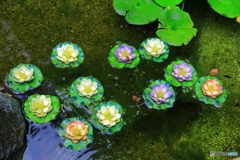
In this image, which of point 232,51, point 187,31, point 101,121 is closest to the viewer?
point 101,121

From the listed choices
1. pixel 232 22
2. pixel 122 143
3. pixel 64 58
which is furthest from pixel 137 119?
pixel 232 22

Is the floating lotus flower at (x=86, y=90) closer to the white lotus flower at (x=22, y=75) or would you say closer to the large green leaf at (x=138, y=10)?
the white lotus flower at (x=22, y=75)

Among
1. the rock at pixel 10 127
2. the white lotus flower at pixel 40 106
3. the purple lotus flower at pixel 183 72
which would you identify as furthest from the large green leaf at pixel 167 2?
the rock at pixel 10 127

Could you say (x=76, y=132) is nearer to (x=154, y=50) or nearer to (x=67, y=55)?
(x=67, y=55)

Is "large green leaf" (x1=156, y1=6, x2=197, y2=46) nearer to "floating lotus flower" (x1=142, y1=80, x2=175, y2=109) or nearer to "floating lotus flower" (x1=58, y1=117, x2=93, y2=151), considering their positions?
"floating lotus flower" (x1=142, y1=80, x2=175, y2=109)

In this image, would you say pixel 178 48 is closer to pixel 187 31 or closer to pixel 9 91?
pixel 187 31

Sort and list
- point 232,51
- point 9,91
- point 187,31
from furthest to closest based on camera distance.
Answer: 1. point 232,51
2. point 187,31
3. point 9,91

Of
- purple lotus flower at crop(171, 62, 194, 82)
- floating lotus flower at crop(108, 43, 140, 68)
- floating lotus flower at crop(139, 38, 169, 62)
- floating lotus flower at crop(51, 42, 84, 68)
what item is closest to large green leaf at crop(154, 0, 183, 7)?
floating lotus flower at crop(139, 38, 169, 62)
